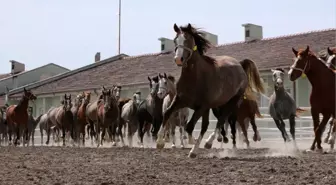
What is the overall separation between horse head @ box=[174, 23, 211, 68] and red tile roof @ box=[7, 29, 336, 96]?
1420cm

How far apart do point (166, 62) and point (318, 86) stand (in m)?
24.6

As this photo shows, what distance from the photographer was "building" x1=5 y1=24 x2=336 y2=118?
25812mm

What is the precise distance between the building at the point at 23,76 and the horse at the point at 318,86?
1714 inches

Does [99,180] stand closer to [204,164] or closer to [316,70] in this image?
[204,164]

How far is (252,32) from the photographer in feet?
115

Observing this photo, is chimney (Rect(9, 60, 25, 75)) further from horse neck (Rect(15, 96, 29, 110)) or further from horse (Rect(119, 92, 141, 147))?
horse (Rect(119, 92, 141, 147))

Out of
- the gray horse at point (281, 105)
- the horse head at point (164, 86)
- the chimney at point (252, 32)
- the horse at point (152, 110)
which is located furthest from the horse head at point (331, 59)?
the chimney at point (252, 32)

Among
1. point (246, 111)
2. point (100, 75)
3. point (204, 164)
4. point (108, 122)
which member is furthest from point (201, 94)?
point (100, 75)

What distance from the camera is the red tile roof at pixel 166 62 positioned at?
88.1 ft

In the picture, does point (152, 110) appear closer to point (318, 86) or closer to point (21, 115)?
point (318, 86)

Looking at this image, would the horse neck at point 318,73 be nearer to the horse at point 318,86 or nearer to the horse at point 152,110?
the horse at point 318,86

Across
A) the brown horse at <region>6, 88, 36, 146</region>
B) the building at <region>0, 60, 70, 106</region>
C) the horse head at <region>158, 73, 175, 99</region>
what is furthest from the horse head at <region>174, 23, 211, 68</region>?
the building at <region>0, 60, 70, 106</region>

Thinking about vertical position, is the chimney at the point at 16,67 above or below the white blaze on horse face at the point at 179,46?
above

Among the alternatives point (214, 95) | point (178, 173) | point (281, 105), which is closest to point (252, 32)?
point (281, 105)
